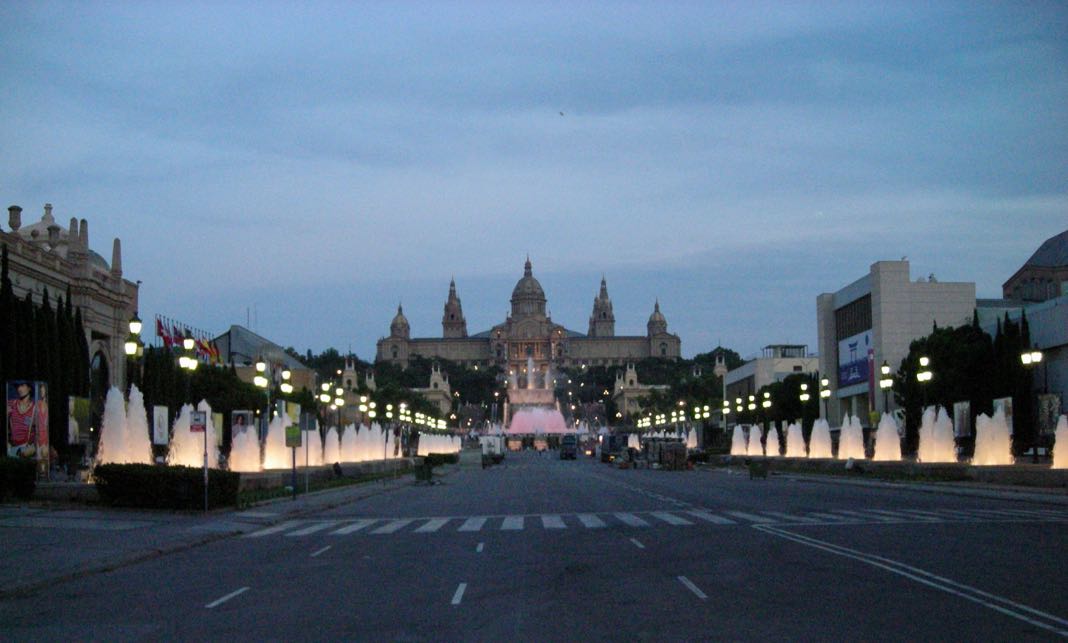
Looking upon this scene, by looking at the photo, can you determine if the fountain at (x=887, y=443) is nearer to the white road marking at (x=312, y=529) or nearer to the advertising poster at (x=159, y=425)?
the advertising poster at (x=159, y=425)

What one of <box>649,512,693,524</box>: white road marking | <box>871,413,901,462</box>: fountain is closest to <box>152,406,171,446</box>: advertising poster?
<box>649,512,693,524</box>: white road marking

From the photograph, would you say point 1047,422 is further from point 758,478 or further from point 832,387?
point 832,387

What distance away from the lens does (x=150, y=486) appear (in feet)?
104

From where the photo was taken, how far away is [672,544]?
70.9 feet

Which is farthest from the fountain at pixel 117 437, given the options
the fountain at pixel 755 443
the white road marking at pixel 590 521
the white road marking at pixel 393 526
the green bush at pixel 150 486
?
the fountain at pixel 755 443

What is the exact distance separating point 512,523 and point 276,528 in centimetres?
559

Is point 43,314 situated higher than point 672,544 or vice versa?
point 43,314

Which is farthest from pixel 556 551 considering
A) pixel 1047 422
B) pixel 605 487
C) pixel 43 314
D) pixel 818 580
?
pixel 1047 422

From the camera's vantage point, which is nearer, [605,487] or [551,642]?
[551,642]

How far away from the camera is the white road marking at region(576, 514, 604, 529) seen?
26.8 meters

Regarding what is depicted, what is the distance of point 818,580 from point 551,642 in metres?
5.64

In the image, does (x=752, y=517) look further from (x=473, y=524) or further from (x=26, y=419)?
(x=26, y=419)

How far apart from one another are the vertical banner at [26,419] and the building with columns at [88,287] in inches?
846

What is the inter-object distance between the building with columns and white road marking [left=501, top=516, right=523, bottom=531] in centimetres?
3500
